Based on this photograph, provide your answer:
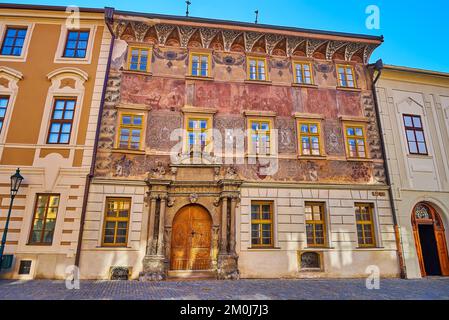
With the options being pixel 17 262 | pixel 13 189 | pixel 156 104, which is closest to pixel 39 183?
pixel 13 189

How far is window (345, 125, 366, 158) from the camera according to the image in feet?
40.2

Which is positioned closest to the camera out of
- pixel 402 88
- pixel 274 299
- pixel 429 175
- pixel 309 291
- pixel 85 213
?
pixel 274 299

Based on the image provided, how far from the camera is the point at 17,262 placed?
945 cm

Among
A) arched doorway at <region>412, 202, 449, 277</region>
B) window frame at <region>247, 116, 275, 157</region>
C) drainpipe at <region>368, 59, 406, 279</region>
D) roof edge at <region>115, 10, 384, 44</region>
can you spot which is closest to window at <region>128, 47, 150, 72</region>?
roof edge at <region>115, 10, 384, 44</region>

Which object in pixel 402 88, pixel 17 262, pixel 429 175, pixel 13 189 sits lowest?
pixel 17 262

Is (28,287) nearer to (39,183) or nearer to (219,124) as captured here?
(39,183)

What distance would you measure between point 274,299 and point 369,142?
29.5ft

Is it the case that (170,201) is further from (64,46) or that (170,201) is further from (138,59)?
(64,46)

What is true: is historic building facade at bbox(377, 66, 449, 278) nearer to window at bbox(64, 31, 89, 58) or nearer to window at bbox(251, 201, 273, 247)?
window at bbox(251, 201, 273, 247)

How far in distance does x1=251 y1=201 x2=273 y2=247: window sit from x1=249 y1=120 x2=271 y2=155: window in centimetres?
224

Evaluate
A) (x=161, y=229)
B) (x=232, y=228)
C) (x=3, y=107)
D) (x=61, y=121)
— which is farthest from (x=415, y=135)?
(x=3, y=107)

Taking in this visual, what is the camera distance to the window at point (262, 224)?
35.5ft

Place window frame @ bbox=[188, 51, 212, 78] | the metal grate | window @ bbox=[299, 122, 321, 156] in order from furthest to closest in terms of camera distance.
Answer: window frame @ bbox=[188, 51, 212, 78] → window @ bbox=[299, 122, 321, 156] → the metal grate

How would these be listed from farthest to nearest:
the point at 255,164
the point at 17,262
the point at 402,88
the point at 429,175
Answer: the point at 402,88
the point at 429,175
the point at 255,164
the point at 17,262
